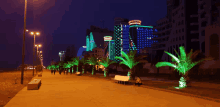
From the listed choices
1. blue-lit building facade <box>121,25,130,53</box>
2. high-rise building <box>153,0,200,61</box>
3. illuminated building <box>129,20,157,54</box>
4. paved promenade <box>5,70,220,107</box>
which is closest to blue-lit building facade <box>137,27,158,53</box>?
illuminated building <box>129,20,157,54</box>

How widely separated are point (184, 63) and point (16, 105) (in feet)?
40.6

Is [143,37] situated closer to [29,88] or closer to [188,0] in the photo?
[188,0]

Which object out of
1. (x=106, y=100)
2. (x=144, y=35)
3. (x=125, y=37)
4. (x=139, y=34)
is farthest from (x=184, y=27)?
(x=144, y=35)

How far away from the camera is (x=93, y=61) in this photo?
141 ft

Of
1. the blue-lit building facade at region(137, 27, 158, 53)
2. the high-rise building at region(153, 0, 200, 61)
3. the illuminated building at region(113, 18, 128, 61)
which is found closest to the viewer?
the high-rise building at region(153, 0, 200, 61)

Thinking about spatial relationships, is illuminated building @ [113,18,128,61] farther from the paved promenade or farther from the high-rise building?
the paved promenade

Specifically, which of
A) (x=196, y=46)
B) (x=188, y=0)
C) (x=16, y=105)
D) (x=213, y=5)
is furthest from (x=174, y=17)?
(x=16, y=105)

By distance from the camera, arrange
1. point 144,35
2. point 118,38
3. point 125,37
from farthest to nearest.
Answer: point 144,35
point 118,38
point 125,37

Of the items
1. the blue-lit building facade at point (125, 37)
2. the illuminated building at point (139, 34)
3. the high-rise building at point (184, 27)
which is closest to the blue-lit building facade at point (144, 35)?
the illuminated building at point (139, 34)

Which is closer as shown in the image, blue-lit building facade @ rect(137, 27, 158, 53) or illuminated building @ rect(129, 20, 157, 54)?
illuminated building @ rect(129, 20, 157, 54)

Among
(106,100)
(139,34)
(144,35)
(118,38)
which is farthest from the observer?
(144,35)

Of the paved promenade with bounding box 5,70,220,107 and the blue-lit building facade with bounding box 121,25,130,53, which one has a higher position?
the blue-lit building facade with bounding box 121,25,130,53

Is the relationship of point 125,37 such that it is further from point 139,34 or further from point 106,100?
point 106,100

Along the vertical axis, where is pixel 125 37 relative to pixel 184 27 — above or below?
above
